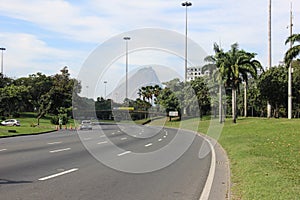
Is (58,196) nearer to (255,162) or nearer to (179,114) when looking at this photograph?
(255,162)

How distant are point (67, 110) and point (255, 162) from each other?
60.5m

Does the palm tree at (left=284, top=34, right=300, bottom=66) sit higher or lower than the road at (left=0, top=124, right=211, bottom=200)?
higher

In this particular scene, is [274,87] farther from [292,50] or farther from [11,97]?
[11,97]

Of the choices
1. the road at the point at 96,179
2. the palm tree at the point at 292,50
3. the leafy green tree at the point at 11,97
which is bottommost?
the road at the point at 96,179

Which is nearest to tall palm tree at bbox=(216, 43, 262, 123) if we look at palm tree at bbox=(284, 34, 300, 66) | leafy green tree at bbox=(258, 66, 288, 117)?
leafy green tree at bbox=(258, 66, 288, 117)

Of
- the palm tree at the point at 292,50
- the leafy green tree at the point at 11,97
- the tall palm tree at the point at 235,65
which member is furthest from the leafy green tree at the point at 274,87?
the leafy green tree at the point at 11,97

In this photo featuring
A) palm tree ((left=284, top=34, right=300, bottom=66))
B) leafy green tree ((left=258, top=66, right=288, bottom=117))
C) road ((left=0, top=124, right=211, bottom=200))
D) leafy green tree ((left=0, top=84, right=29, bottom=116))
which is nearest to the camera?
road ((left=0, top=124, right=211, bottom=200))

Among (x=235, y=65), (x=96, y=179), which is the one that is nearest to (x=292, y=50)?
(x=235, y=65)

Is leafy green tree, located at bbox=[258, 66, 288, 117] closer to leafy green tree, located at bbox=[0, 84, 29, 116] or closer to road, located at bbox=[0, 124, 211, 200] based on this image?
leafy green tree, located at bbox=[0, 84, 29, 116]

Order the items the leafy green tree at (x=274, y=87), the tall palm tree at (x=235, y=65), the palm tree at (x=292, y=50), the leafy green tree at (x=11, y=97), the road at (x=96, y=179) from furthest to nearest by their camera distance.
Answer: the leafy green tree at (x=11, y=97), the leafy green tree at (x=274, y=87), the tall palm tree at (x=235, y=65), the palm tree at (x=292, y=50), the road at (x=96, y=179)

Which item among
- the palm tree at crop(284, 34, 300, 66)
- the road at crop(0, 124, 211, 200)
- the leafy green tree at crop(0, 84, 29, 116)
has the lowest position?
the road at crop(0, 124, 211, 200)

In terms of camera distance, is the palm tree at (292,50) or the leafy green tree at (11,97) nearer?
the palm tree at (292,50)

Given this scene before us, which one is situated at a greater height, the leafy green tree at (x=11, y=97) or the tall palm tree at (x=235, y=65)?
the tall palm tree at (x=235, y=65)

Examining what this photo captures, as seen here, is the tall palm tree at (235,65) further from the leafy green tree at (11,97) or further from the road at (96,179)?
the leafy green tree at (11,97)
